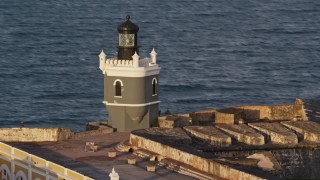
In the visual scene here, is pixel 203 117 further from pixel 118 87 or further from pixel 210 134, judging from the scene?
pixel 210 134

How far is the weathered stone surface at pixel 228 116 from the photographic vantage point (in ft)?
334

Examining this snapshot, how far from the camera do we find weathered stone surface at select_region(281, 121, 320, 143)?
96438 mm

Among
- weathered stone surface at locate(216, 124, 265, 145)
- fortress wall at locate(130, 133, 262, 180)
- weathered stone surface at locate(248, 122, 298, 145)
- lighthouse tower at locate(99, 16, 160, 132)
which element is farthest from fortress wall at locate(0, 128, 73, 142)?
weathered stone surface at locate(248, 122, 298, 145)

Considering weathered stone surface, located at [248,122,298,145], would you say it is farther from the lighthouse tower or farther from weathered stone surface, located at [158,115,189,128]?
the lighthouse tower

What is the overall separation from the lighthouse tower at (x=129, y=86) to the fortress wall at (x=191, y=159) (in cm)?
696

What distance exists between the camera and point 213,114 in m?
104

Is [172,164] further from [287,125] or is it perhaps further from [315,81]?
[315,81]

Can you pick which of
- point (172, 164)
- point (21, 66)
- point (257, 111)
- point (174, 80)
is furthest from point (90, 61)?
point (172, 164)

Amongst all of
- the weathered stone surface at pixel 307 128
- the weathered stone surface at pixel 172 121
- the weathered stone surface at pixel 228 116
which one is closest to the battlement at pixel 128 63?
the weathered stone surface at pixel 172 121

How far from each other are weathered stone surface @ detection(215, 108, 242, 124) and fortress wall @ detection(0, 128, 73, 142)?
11.0 metres

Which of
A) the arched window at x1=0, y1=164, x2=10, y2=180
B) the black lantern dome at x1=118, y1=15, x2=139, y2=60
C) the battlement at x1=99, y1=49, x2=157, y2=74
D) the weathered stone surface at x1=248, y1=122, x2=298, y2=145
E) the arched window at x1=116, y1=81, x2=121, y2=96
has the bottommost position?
the arched window at x1=0, y1=164, x2=10, y2=180

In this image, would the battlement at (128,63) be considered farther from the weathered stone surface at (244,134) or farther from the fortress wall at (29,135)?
the weathered stone surface at (244,134)

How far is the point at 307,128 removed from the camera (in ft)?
322

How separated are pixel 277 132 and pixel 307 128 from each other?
2.44 metres
